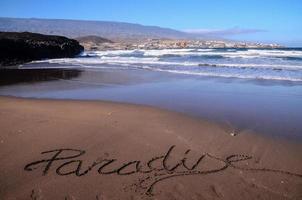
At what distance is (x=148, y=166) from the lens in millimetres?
5387

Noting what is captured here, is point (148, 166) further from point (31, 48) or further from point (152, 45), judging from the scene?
point (152, 45)

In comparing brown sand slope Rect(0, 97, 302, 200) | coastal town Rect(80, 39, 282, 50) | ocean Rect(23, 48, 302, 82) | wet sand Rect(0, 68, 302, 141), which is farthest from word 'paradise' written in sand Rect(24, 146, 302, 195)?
coastal town Rect(80, 39, 282, 50)

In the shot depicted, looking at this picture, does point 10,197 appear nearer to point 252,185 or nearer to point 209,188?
point 209,188

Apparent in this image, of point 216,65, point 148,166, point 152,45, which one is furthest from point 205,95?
point 152,45

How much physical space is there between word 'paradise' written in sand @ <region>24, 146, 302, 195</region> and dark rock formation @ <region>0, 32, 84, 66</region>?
23.9 metres

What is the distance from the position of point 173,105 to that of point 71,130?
346 cm

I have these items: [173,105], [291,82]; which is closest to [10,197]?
[173,105]

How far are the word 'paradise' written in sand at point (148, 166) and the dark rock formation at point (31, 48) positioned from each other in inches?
940

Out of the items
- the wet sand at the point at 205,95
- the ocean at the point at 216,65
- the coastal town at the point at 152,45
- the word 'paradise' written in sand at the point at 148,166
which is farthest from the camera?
the coastal town at the point at 152,45

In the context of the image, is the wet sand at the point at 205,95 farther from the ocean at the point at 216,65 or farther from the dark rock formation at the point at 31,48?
the dark rock formation at the point at 31,48

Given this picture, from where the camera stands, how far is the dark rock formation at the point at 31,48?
29953 millimetres

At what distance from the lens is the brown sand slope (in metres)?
4.65

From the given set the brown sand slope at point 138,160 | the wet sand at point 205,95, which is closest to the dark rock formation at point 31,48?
the wet sand at point 205,95

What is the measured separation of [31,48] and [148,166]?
30804 mm
